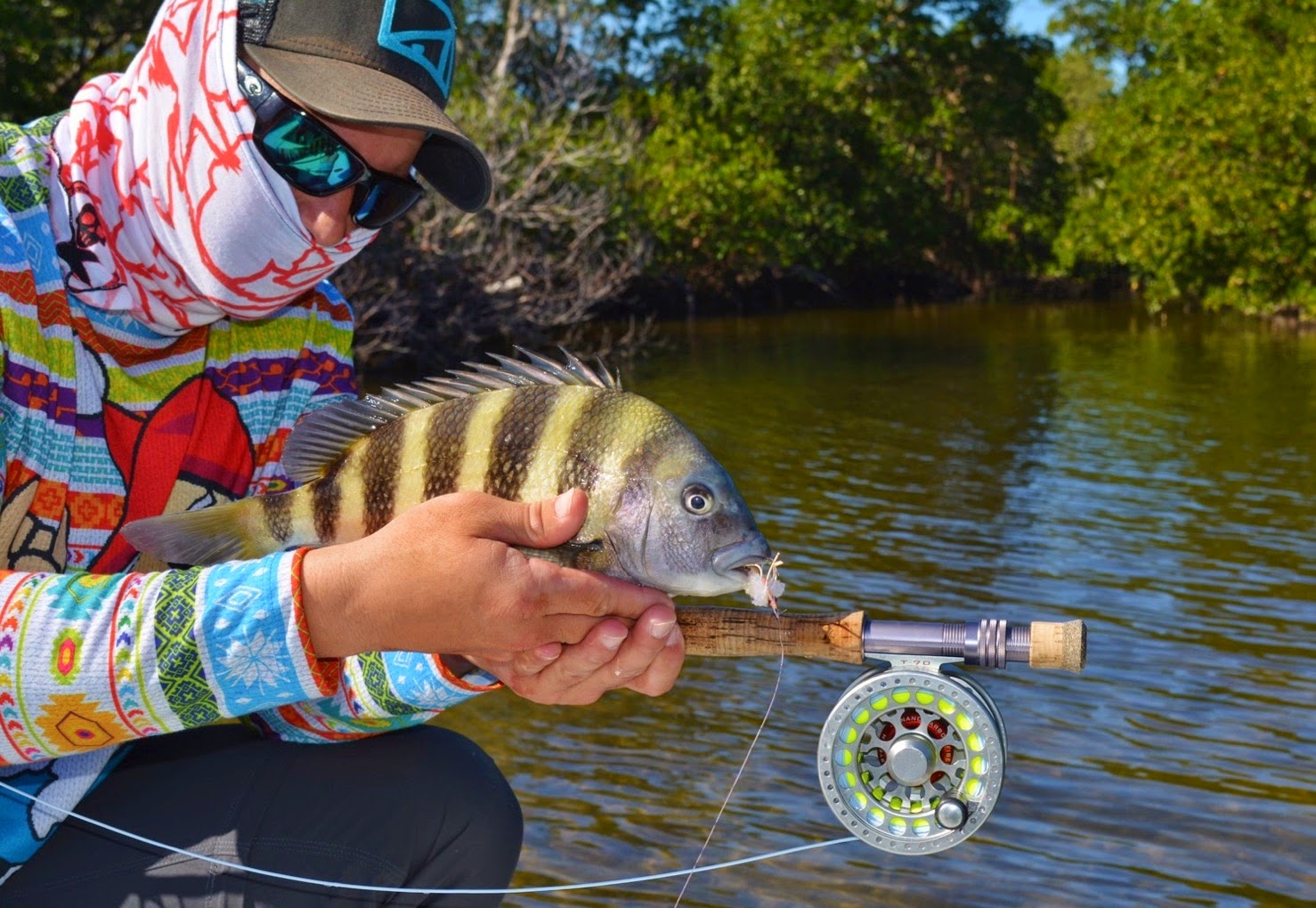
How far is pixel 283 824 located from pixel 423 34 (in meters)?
1.26

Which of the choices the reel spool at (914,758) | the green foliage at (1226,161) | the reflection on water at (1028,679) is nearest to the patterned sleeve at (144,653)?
the reel spool at (914,758)

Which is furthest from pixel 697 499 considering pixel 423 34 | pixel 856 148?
pixel 856 148

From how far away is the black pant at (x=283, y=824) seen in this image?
6.94ft

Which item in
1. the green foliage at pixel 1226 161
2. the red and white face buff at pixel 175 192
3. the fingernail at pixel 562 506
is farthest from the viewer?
the green foliage at pixel 1226 161

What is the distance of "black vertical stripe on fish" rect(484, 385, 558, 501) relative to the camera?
82.4 inches

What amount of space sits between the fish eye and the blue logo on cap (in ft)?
2.74

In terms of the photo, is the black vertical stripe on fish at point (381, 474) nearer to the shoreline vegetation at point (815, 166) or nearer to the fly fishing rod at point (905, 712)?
the fly fishing rod at point (905, 712)

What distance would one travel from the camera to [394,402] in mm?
2268

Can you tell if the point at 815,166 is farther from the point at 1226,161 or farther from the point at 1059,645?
the point at 1059,645

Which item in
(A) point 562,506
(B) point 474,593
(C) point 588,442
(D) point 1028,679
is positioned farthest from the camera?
(D) point 1028,679

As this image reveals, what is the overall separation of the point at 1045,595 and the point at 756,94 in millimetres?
22345

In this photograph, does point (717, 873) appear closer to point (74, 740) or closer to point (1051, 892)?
point (1051, 892)

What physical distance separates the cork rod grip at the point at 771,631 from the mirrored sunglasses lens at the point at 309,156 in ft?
2.91

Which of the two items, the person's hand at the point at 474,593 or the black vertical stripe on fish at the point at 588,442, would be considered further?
the black vertical stripe on fish at the point at 588,442
